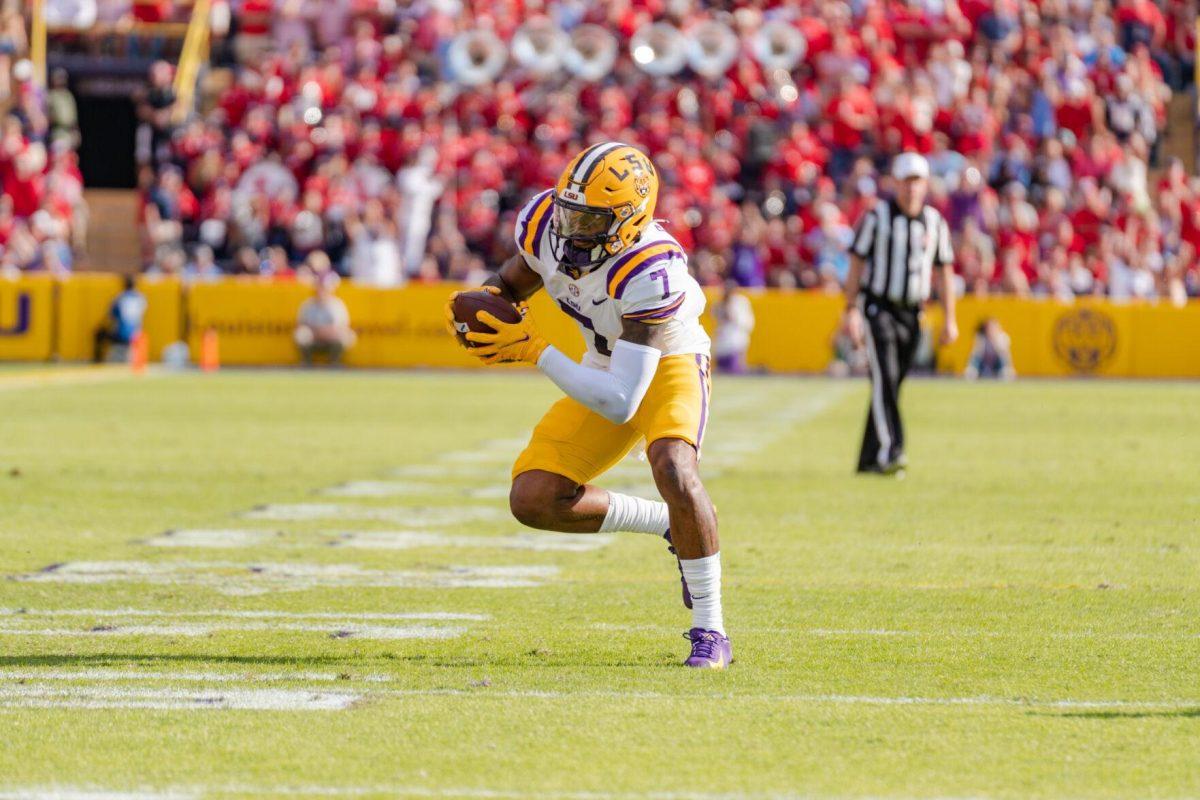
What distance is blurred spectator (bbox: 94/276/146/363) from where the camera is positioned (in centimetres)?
2350

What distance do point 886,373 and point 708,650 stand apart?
598cm

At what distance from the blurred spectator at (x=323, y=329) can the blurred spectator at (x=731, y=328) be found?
4321 millimetres

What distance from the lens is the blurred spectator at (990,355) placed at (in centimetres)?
2303

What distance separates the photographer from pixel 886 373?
1130 centimetres

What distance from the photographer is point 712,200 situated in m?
24.2

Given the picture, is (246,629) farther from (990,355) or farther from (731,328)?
(990,355)

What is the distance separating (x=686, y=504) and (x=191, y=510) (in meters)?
→ 4.40

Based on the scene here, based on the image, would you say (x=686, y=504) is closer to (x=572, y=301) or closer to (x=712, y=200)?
(x=572, y=301)

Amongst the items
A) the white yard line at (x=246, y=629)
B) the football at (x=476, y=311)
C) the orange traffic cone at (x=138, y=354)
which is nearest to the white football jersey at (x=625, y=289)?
the football at (x=476, y=311)

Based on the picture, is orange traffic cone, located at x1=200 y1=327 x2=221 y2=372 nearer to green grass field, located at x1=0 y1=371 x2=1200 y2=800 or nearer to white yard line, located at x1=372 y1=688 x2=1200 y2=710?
green grass field, located at x1=0 y1=371 x2=1200 y2=800

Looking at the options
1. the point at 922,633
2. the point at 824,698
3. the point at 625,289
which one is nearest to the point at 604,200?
the point at 625,289

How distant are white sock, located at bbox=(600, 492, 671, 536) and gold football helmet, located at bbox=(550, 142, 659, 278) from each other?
817 mm

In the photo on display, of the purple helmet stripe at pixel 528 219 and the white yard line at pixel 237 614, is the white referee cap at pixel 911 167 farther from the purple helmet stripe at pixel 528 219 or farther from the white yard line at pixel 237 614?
the white yard line at pixel 237 614

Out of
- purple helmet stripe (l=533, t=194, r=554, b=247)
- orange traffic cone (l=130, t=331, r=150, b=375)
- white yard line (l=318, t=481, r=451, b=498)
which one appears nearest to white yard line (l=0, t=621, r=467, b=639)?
purple helmet stripe (l=533, t=194, r=554, b=247)
